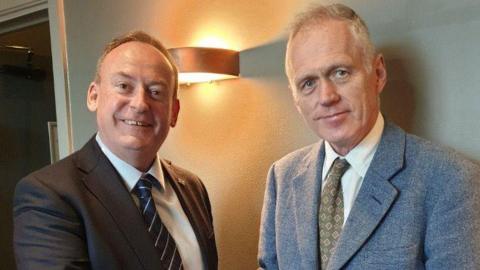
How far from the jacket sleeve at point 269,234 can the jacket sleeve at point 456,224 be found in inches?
18.4

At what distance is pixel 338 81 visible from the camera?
116 cm

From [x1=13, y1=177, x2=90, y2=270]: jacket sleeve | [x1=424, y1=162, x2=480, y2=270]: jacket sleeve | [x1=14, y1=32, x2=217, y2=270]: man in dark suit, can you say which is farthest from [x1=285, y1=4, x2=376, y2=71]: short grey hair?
[x1=13, y1=177, x2=90, y2=270]: jacket sleeve

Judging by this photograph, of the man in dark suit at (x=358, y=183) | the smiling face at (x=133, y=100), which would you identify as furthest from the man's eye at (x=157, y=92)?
the man in dark suit at (x=358, y=183)

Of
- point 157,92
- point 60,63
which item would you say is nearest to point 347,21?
point 157,92

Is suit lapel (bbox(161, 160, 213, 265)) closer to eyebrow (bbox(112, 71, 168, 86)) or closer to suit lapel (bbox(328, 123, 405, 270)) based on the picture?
eyebrow (bbox(112, 71, 168, 86))

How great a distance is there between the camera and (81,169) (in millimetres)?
1274

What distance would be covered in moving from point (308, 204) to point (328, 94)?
0.31 metres

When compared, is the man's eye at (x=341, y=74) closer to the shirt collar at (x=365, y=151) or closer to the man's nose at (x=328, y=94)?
the man's nose at (x=328, y=94)

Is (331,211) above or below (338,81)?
below

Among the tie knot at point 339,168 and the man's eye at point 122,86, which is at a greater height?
the man's eye at point 122,86

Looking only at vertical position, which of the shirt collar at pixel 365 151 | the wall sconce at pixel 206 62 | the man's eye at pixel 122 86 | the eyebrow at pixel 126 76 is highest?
the wall sconce at pixel 206 62

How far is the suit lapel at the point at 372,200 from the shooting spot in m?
1.06

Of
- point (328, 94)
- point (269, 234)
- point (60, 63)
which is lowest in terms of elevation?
point (269, 234)

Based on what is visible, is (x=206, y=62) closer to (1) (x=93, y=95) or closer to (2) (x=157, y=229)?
(1) (x=93, y=95)
